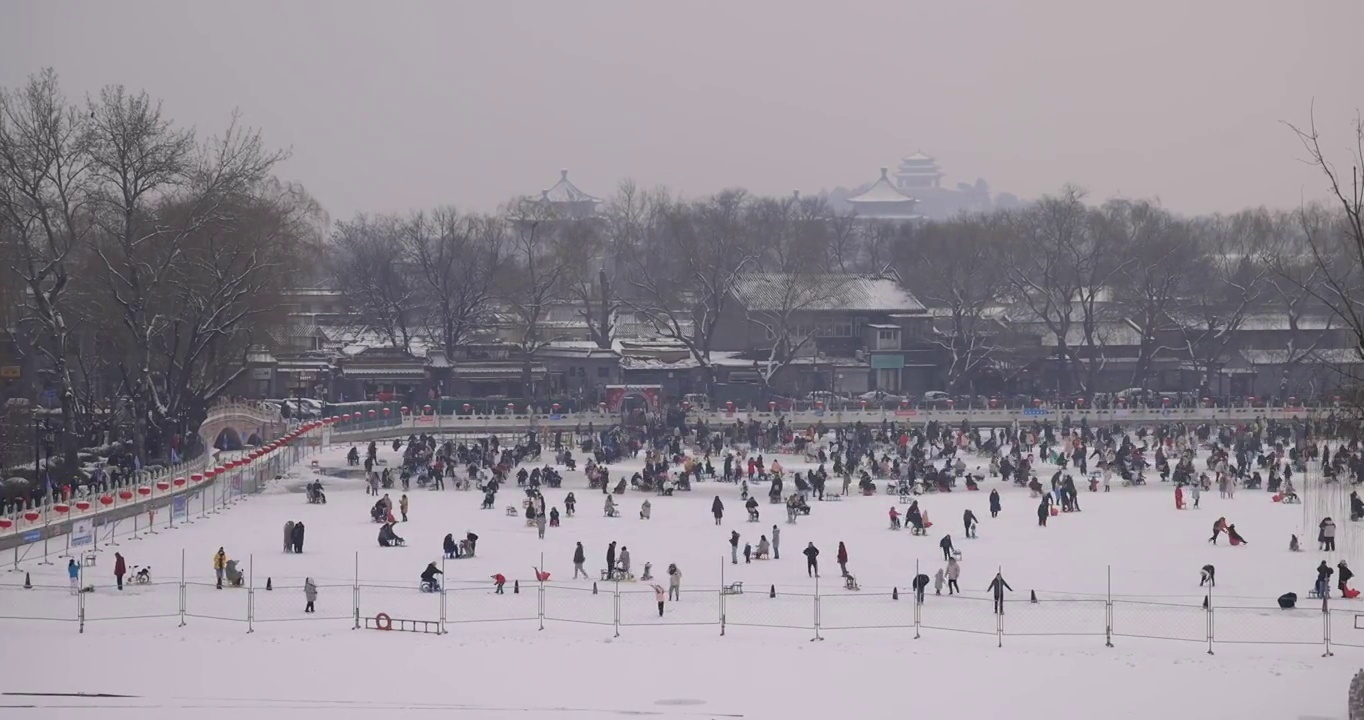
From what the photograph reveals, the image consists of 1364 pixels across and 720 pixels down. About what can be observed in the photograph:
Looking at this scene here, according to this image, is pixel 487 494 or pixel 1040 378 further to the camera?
pixel 1040 378

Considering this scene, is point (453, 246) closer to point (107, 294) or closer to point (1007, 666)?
point (107, 294)

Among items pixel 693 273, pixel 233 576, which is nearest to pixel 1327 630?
pixel 233 576

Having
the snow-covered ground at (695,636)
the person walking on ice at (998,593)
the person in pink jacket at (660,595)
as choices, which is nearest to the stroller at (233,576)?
the snow-covered ground at (695,636)

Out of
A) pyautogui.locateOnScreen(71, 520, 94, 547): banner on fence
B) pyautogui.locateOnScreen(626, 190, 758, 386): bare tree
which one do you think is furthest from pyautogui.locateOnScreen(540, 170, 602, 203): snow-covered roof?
pyautogui.locateOnScreen(71, 520, 94, 547): banner on fence

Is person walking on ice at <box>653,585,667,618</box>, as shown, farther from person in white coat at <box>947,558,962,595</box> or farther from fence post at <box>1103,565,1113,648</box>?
fence post at <box>1103,565,1113,648</box>

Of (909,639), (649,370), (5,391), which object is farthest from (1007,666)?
(649,370)

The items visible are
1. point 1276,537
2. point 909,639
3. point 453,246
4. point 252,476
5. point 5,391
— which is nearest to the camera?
point 909,639

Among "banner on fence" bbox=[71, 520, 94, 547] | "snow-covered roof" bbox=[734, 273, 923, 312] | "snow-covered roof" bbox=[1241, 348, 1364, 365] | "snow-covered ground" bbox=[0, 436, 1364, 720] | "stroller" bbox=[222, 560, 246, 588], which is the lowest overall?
"snow-covered ground" bbox=[0, 436, 1364, 720]
